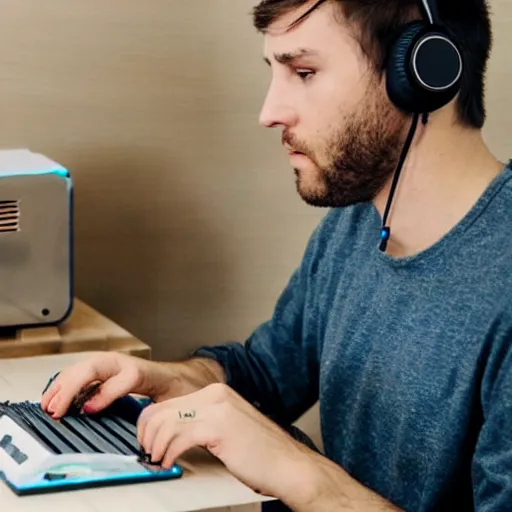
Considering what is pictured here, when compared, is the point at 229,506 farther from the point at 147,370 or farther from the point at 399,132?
→ the point at 399,132

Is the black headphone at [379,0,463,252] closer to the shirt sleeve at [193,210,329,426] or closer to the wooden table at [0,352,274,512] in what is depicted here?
the shirt sleeve at [193,210,329,426]

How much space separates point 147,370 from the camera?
1252 millimetres

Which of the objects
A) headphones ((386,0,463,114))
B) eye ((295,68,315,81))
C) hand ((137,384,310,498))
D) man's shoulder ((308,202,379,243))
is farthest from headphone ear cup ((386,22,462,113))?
hand ((137,384,310,498))

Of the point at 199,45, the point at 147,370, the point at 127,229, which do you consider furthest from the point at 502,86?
the point at 147,370

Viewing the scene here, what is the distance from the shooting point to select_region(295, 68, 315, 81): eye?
1.28 m

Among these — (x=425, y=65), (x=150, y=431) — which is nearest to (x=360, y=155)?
(x=425, y=65)

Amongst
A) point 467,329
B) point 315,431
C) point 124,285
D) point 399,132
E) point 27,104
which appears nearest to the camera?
point 467,329

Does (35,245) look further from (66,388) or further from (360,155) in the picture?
(360,155)

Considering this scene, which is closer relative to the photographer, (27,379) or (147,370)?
(147,370)

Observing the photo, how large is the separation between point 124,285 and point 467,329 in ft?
2.81

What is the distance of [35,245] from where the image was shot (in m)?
1.54

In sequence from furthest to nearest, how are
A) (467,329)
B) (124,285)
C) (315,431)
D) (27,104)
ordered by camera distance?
1. (315,431)
2. (124,285)
3. (27,104)
4. (467,329)

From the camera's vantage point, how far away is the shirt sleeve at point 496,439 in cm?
104

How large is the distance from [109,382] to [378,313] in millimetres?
328
